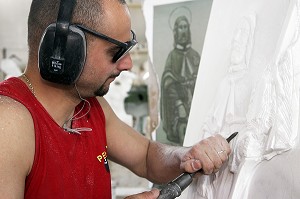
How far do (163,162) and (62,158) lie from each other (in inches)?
19.4

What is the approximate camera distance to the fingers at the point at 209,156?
163cm

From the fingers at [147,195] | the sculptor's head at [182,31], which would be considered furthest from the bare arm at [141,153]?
the sculptor's head at [182,31]

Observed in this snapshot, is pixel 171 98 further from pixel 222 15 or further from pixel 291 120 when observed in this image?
pixel 291 120

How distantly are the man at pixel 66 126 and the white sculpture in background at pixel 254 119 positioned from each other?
86mm

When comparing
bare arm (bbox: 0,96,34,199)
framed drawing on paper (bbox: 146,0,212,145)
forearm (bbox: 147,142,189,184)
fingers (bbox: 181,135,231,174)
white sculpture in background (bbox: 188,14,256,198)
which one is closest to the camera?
bare arm (bbox: 0,96,34,199)

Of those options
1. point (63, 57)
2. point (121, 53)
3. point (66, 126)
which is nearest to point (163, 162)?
point (66, 126)

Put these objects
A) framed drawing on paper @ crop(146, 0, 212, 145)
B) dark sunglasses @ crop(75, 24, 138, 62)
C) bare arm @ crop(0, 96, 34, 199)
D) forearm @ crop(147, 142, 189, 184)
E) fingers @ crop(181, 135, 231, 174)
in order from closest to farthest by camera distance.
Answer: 1. bare arm @ crop(0, 96, 34, 199)
2. dark sunglasses @ crop(75, 24, 138, 62)
3. fingers @ crop(181, 135, 231, 174)
4. forearm @ crop(147, 142, 189, 184)
5. framed drawing on paper @ crop(146, 0, 212, 145)

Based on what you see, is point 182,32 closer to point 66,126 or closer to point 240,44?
point 240,44

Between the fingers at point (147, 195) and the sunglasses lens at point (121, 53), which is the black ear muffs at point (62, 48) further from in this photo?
the fingers at point (147, 195)

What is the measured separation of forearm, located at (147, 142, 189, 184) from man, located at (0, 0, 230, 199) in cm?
1

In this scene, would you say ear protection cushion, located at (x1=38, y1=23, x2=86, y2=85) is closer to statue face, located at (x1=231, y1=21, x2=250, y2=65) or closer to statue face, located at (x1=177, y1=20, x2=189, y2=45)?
statue face, located at (x1=231, y1=21, x2=250, y2=65)

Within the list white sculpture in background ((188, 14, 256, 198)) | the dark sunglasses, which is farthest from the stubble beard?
white sculpture in background ((188, 14, 256, 198))

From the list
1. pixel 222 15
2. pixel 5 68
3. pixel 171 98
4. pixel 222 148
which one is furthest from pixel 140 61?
pixel 222 148

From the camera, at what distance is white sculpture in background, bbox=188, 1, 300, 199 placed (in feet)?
4.74
